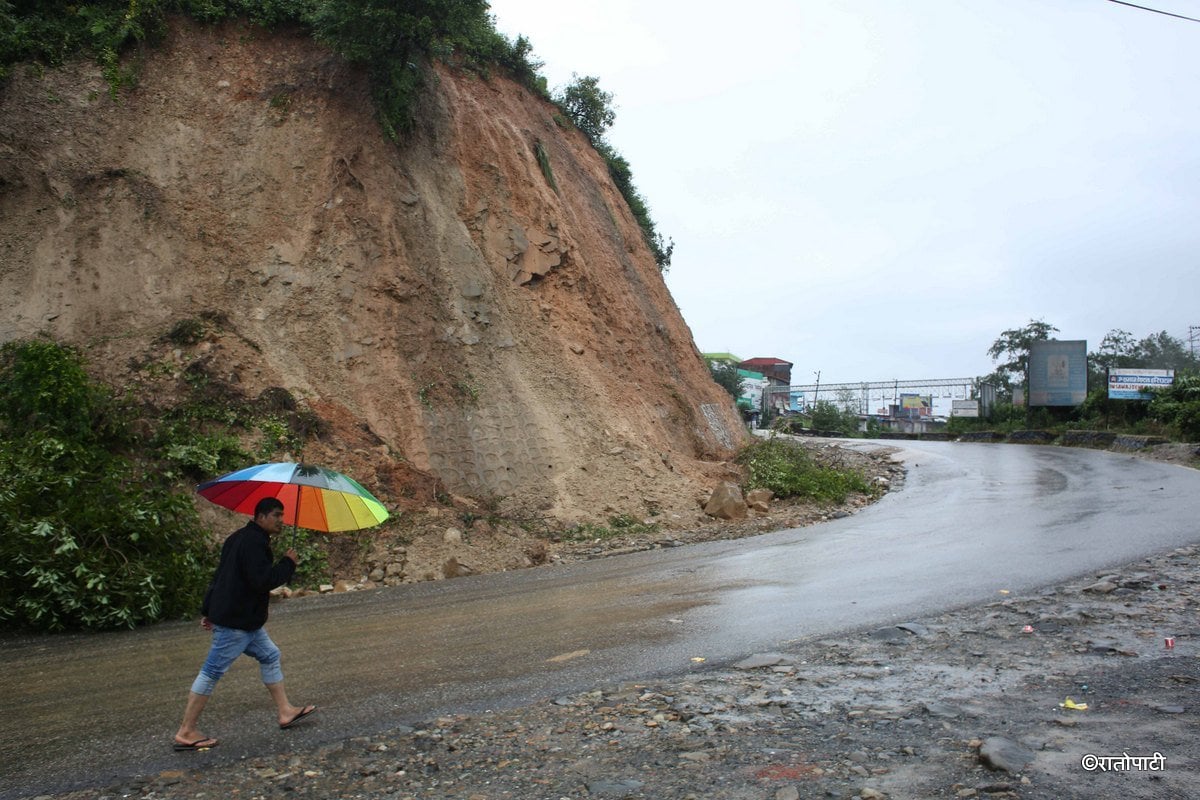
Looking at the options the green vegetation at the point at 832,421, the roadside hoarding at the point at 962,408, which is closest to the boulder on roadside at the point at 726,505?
the green vegetation at the point at 832,421

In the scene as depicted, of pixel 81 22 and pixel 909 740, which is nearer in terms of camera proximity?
pixel 909 740

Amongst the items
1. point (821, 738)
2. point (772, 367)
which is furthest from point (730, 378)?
point (821, 738)

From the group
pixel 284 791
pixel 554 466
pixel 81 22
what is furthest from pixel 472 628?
pixel 81 22

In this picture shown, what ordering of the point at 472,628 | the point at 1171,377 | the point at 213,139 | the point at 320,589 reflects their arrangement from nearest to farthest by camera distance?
the point at 472,628, the point at 320,589, the point at 213,139, the point at 1171,377

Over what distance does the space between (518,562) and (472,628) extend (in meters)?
4.83

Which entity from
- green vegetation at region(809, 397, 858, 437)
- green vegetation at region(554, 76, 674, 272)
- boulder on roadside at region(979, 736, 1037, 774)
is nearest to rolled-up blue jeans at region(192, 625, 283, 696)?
boulder on roadside at region(979, 736, 1037, 774)

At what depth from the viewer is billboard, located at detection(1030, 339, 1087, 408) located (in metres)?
47.1

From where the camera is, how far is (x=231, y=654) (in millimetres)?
5637

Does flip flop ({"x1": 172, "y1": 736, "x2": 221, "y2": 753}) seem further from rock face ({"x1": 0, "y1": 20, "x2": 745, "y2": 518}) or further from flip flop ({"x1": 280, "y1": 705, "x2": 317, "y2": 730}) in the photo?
rock face ({"x1": 0, "y1": 20, "x2": 745, "y2": 518})

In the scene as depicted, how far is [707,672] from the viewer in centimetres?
669

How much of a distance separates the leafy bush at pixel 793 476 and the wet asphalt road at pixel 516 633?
3.76m

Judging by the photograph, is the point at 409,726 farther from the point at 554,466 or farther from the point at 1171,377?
the point at 1171,377

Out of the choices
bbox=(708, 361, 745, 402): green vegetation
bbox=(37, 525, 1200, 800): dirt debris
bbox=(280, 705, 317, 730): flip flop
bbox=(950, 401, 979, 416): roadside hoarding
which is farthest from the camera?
bbox=(708, 361, 745, 402): green vegetation

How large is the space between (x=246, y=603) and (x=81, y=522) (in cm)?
537
